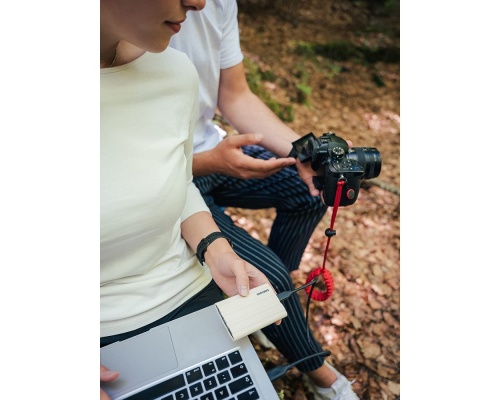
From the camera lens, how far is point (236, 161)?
151 centimetres

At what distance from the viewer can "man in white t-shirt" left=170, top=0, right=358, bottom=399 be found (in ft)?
4.67

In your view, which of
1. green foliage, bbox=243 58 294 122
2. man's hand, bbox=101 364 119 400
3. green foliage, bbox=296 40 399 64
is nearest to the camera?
man's hand, bbox=101 364 119 400

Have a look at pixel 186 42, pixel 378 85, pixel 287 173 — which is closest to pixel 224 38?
pixel 186 42

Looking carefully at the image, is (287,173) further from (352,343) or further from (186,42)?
(352,343)

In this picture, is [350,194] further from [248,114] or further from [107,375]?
[107,375]

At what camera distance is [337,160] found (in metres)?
1.25

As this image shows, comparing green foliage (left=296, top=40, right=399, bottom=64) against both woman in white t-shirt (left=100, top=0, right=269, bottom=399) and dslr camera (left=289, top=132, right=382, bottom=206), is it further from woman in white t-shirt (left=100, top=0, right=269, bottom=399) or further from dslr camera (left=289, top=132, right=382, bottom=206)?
woman in white t-shirt (left=100, top=0, right=269, bottom=399)

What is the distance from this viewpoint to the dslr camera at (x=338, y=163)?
3.96 ft

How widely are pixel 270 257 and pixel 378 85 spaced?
4229 millimetres

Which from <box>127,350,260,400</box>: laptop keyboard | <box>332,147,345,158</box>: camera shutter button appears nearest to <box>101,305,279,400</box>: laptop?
<box>127,350,260,400</box>: laptop keyboard

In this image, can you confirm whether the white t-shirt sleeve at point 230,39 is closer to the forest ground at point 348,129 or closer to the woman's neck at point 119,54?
the woman's neck at point 119,54

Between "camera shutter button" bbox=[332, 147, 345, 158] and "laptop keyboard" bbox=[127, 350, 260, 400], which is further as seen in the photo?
"camera shutter button" bbox=[332, 147, 345, 158]

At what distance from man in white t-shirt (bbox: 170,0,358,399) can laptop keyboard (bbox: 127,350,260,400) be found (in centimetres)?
44

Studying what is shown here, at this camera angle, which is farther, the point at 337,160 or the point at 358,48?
the point at 358,48
